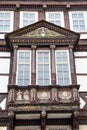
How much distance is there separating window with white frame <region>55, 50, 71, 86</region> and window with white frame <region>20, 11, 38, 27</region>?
3.54m

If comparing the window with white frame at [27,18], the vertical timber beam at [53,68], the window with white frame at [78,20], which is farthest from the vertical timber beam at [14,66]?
the window with white frame at [78,20]

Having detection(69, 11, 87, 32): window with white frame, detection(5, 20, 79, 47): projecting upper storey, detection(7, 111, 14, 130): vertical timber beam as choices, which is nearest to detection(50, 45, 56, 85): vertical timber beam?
detection(5, 20, 79, 47): projecting upper storey

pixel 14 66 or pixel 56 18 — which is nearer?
pixel 14 66

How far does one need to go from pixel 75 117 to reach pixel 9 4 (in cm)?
944

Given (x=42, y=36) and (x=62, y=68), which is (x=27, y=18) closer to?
(x=42, y=36)

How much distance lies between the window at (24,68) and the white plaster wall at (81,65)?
264 cm

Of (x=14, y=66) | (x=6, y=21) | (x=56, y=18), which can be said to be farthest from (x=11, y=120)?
(x=56, y=18)

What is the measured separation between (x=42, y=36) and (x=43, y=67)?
6.89ft

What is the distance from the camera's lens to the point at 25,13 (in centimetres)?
2150

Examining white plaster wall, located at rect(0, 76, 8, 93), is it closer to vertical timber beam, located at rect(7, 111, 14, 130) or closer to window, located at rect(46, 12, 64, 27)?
vertical timber beam, located at rect(7, 111, 14, 130)

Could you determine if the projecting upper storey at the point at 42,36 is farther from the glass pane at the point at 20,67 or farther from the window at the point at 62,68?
the glass pane at the point at 20,67

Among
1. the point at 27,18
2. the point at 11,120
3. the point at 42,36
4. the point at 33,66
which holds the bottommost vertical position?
the point at 11,120

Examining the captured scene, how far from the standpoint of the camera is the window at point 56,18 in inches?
828

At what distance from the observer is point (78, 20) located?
834 inches
